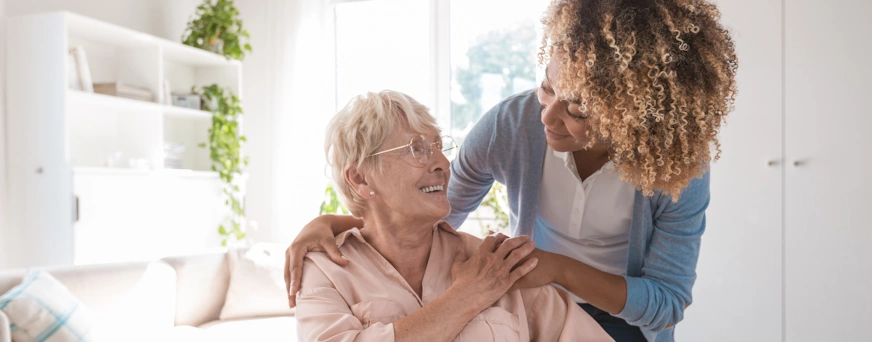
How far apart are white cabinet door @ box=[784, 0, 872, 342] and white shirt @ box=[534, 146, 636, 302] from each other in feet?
8.50

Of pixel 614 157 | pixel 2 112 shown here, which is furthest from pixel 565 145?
pixel 2 112

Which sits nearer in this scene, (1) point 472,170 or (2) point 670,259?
(2) point 670,259

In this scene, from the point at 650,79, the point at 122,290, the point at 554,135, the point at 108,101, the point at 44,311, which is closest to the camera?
the point at 650,79

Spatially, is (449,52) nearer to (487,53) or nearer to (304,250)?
(487,53)

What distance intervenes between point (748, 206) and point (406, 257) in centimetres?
296

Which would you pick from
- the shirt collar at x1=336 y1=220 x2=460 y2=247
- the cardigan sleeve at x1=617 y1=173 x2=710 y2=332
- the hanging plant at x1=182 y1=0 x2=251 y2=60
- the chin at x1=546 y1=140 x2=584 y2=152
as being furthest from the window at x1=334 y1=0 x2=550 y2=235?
the chin at x1=546 y1=140 x2=584 y2=152

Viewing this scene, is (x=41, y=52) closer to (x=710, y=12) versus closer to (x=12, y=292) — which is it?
(x=12, y=292)

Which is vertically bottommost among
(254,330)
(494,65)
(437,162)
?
(254,330)

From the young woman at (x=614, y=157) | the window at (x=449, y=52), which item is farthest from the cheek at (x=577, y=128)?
the window at (x=449, y=52)

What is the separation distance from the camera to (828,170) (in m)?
3.74

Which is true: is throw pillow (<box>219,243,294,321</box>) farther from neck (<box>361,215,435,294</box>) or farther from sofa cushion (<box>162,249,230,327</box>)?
neck (<box>361,215,435,294</box>)

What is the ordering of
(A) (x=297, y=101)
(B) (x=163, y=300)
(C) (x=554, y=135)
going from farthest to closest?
(A) (x=297, y=101) → (B) (x=163, y=300) → (C) (x=554, y=135)

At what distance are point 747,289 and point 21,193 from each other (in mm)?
4005

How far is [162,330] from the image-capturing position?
300 centimetres
